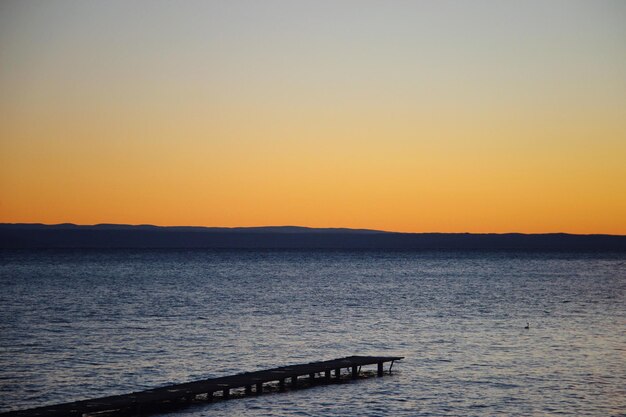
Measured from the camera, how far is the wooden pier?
91.1 ft

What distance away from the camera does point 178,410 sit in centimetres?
2986

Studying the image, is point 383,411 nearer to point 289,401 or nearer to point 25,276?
point 289,401

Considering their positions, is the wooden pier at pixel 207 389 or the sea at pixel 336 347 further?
the sea at pixel 336 347

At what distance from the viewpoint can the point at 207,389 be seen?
3138cm

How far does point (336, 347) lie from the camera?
44500 mm

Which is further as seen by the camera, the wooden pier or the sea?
the sea

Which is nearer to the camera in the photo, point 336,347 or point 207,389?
point 207,389

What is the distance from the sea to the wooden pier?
2.30 ft

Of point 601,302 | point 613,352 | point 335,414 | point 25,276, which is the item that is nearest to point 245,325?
point 613,352

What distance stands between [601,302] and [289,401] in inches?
1932

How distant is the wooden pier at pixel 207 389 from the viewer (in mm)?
27781

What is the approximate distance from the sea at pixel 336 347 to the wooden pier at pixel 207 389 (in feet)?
2.30

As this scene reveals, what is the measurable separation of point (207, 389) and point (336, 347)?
14038mm

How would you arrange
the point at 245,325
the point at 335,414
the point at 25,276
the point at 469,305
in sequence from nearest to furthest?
the point at 335,414 → the point at 245,325 → the point at 469,305 → the point at 25,276
